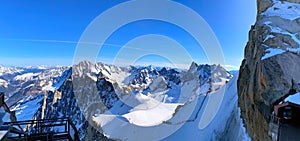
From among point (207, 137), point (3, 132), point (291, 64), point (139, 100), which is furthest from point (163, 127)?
point (139, 100)

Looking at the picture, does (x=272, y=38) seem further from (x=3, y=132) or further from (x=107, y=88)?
(x=107, y=88)

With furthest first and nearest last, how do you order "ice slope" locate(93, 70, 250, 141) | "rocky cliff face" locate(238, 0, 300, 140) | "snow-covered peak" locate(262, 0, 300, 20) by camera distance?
"ice slope" locate(93, 70, 250, 141) → "snow-covered peak" locate(262, 0, 300, 20) → "rocky cliff face" locate(238, 0, 300, 140)

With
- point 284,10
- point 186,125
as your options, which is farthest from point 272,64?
point 186,125

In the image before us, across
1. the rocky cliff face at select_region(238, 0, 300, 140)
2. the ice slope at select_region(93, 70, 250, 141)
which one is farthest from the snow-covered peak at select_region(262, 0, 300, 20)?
the ice slope at select_region(93, 70, 250, 141)

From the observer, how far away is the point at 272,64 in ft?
40.6

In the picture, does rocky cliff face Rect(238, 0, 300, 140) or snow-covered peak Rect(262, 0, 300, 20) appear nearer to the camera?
rocky cliff face Rect(238, 0, 300, 140)

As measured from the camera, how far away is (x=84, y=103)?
142 metres

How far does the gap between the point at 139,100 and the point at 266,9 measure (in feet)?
→ 176

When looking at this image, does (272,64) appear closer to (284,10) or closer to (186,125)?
(284,10)

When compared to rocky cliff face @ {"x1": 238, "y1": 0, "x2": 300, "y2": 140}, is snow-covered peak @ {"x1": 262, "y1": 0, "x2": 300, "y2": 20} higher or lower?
higher

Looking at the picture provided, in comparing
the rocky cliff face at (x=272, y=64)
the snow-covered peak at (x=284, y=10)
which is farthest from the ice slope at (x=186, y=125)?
the snow-covered peak at (x=284, y=10)

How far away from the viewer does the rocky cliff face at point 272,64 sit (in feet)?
37.9

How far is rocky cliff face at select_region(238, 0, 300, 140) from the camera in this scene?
11.6 m

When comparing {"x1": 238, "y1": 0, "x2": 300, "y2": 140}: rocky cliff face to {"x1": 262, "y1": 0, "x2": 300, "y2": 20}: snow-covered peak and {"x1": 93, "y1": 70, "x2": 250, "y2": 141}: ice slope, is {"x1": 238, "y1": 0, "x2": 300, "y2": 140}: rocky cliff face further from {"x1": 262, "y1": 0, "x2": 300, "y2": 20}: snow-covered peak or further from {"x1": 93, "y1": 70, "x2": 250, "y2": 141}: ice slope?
{"x1": 93, "y1": 70, "x2": 250, "y2": 141}: ice slope
